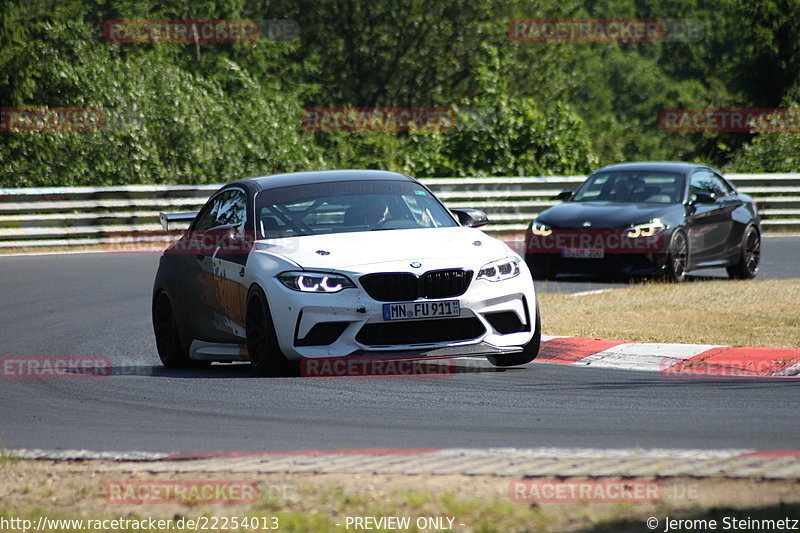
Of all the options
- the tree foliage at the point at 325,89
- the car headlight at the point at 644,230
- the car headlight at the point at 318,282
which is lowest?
the tree foliage at the point at 325,89

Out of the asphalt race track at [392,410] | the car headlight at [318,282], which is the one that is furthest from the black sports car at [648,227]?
the car headlight at [318,282]

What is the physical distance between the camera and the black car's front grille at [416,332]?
9.09 meters

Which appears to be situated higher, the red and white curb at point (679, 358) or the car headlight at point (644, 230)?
the red and white curb at point (679, 358)

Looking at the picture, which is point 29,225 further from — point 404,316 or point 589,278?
point 404,316

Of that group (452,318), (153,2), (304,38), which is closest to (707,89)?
(304,38)

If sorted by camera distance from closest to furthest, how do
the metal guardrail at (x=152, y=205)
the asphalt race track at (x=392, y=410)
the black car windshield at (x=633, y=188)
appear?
the asphalt race track at (x=392, y=410) < the black car windshield at (x=633, y=188) < the metal guardrail at (x=152, y=205)

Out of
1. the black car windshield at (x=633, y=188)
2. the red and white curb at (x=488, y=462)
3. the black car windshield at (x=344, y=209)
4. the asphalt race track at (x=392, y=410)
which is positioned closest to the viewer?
the red and white curb at (x=488, y=462)

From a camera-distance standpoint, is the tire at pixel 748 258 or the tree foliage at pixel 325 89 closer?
the tire at pixel 748 258

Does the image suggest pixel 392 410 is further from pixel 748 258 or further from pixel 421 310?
pixel 748 258

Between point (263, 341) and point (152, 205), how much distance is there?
16.5 meters

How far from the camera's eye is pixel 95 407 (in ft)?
28.0

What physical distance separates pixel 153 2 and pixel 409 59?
11.8m

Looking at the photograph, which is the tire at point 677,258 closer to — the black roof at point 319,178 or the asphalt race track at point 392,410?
the black roof at point 319,178

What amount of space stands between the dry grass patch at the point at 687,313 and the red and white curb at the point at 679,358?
46cm
